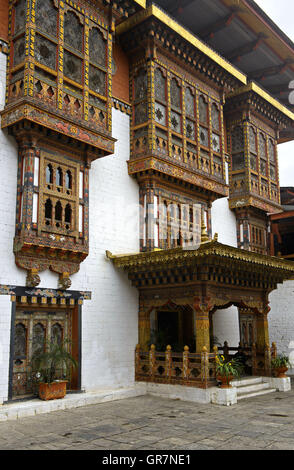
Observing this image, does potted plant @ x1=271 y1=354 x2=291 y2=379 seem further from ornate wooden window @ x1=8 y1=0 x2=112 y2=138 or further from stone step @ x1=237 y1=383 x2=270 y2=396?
ornate wooden window @ x1=8 y1=0 x2=112 y2=138

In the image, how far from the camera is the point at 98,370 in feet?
35.0

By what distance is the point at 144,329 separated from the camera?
11.9 m

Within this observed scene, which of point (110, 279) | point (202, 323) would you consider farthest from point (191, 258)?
point (110, 279)

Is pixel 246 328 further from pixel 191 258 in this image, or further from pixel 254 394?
pixel 191 258

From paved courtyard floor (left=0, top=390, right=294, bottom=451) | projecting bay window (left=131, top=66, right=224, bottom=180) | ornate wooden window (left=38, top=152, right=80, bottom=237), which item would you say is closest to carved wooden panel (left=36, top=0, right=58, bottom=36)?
ornate wooden window (left=38, top=152, right=80, bottom=237)

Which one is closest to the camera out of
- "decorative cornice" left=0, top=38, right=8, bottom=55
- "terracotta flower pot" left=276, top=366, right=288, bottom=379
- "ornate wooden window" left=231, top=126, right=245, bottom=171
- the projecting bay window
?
"decorative cornice" left=0, top=38, right=8, bottom=55

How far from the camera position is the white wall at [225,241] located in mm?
14938

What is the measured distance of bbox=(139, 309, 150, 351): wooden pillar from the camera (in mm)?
11760

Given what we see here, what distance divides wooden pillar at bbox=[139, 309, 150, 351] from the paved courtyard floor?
5.98 ft

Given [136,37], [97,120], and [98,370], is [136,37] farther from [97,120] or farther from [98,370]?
[98,370]

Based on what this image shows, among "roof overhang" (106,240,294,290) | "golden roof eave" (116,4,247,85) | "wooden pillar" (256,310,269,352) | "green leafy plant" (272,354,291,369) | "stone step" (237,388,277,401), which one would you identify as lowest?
"stone step" (237,388,277,401)

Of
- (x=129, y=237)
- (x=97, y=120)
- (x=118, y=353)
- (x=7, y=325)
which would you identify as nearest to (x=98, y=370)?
(x=118, y=353)

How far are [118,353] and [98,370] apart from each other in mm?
759

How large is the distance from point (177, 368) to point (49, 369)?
3.42m
